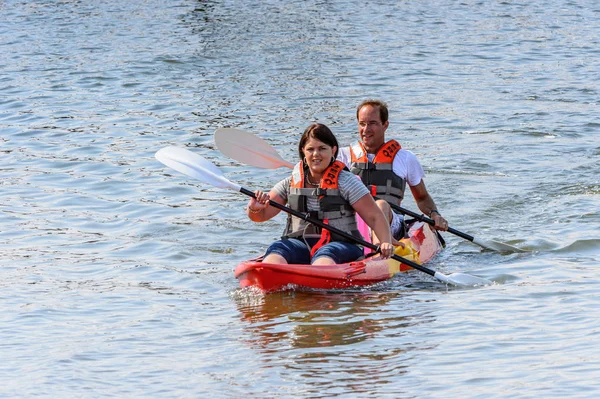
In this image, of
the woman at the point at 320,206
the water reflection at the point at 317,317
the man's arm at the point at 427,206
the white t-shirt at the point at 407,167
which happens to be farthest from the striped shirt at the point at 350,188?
the man's arm at the point at 427,206

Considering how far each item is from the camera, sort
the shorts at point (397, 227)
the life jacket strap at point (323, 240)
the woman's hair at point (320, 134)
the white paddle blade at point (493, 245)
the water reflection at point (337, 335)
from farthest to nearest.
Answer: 1. the white paddle blade at point (493, 245)
2. the shorts at point (397, 227)
3. the life jacket strap at point (323, 240)
4. the woman's hair at point (320, 134)
5. the water reflection at point (337, 335)

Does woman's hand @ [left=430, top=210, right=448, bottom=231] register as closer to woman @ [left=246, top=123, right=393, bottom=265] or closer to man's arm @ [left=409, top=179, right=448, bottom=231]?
man's arm @ [left=409, top=179, right=448, bottom=231]

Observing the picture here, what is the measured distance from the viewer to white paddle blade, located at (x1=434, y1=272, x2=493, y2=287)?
21.9 feet

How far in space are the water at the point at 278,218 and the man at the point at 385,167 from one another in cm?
55

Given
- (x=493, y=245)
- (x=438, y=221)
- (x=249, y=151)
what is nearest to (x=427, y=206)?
(x=438, y=221)

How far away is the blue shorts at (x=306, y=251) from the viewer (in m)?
6.48

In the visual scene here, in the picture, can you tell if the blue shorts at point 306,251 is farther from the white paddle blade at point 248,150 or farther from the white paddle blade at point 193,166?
the white paddle blade at point 248,150

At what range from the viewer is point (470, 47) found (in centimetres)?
1850

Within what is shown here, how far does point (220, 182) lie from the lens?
7.09 metres

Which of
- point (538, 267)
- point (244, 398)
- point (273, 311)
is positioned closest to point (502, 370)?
point (244, 398)

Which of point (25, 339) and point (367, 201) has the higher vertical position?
point (367, 201)

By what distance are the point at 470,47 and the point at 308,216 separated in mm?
12761

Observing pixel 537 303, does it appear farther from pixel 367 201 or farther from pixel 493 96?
pixel 493 96

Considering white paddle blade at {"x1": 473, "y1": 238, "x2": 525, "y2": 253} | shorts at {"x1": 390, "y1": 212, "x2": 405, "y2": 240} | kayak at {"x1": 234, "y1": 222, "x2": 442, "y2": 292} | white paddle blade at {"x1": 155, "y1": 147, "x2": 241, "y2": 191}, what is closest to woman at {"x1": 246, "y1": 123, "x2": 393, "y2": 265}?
kayak at {"x1": 234, "y1": 222, "x2": 442, "y2": 292}
